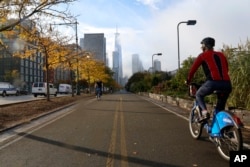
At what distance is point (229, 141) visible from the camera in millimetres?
7227

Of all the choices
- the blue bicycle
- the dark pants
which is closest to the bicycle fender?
the blue bicycle

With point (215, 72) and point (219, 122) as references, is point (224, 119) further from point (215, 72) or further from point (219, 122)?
point (215, 72)

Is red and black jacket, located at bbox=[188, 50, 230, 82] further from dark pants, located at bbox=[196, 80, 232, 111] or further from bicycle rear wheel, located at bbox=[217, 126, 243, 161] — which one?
bicycle rear wheel, located at bbox=[217, 126, 243, 161]

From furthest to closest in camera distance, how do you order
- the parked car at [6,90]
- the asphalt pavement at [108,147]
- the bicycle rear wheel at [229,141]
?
the parked car at [6,90] < the asphalt pavement at [108,147] < the bicycle rear wheel at [229,141]

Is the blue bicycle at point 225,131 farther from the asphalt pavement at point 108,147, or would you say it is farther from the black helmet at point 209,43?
the black helmet at point 209,43

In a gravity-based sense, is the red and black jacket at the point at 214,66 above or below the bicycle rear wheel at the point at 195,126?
above

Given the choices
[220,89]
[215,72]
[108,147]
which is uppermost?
[215,72]

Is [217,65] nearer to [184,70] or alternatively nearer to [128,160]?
[128,160]

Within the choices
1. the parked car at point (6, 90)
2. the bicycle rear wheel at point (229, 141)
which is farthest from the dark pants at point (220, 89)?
the parked car at point (6, 90)

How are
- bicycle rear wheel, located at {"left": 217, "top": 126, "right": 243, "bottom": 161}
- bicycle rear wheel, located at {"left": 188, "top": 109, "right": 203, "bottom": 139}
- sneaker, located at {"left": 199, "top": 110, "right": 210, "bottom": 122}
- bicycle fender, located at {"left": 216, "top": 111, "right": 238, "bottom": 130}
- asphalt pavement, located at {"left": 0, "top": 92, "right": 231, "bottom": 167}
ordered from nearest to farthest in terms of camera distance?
bicycle rear wheel, located at {"left": 217, "top": 126, "right": 243, "bottom": 161}
bicycle fender, located at {"left": 216, "top": 111, "right": 238, "bottom": 130}
asphalt pavement, located at {"left": 0, "top": 92, "right": 231, "bottom": 167}
sneaker, located at {"left": 199, "top": 110, "right": 210, "bottom": 122}
bicycle rear wheel, located at {"left": 188, "top": 109, "right": 203, "bottom": 139}

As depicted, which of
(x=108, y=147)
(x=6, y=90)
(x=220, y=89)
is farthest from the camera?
(x=6, y=90)

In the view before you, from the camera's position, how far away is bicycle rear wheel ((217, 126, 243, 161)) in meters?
6.83

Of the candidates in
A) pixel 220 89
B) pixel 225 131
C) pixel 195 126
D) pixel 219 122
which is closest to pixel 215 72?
pixel 220 89

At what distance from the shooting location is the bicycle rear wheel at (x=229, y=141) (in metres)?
6.83
